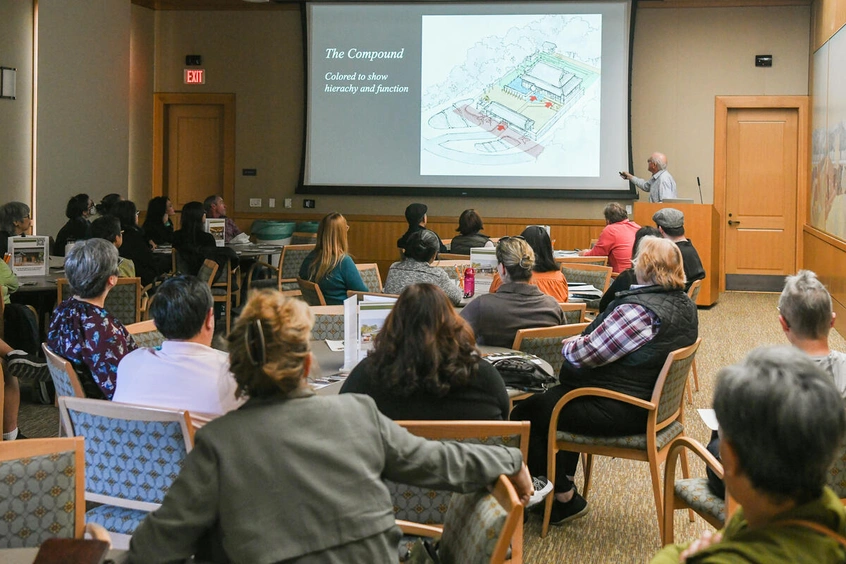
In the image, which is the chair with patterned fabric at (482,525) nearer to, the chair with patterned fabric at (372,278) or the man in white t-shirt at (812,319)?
the man in white t-shirt at (812,319)

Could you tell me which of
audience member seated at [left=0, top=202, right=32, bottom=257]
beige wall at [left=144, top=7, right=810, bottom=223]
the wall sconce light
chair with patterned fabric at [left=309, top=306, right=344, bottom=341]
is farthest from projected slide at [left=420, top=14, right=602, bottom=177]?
chair with patterned fabric at [left=309, top=306, right=344, bottom=341]

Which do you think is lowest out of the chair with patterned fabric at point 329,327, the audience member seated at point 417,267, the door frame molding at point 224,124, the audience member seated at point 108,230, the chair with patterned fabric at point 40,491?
the chair with patterned fabric at point 40,491

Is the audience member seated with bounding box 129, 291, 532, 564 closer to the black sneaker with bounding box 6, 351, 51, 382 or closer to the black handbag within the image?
the black handbag

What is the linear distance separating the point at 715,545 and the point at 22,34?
33.8 ft

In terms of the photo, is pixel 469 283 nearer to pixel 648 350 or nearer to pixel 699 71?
pixel 648 350

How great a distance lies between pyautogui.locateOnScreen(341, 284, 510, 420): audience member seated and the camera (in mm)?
2787

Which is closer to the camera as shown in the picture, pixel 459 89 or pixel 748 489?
pixel 748 489

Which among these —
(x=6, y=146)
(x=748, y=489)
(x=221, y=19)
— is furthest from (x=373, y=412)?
(x=221, y=19)

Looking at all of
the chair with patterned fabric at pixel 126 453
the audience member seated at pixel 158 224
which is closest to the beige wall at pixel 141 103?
the audience member seated at pixel 158 224

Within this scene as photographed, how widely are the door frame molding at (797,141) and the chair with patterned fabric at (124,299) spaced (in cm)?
796

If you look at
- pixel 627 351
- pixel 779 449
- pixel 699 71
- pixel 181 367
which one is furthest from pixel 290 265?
pixel 779 449

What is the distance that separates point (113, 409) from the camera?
8.61 feet

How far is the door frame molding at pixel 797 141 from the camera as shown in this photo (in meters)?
11.7

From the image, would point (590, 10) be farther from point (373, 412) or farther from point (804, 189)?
point (373, 412)
